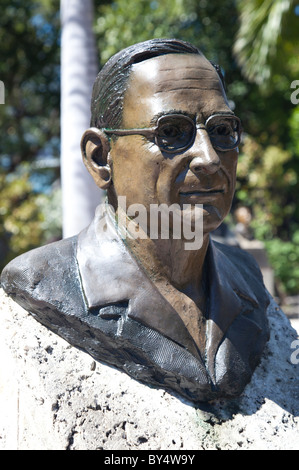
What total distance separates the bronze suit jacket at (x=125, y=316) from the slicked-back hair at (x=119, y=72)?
465mm

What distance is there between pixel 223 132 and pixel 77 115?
10.3 ft

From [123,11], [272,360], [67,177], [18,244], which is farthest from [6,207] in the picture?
[272,360]

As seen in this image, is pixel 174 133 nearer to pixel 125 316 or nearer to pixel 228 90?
pixel 125 316

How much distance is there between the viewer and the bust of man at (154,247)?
2.37 meters

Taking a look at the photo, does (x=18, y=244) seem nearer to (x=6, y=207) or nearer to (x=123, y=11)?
(x=6, y=207)

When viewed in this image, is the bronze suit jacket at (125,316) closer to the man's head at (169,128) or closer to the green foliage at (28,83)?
the man's head at (169,128)

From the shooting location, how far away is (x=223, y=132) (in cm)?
248

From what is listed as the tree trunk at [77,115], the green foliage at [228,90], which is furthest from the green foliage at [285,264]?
the tree trunk at [77,115]

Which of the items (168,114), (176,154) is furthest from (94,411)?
(168,114)

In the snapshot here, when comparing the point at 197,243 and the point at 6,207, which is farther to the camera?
the point at 6,207

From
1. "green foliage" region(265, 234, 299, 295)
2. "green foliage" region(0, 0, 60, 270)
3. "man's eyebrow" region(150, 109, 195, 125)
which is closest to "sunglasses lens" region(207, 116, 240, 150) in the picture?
"man's eyebrow" region(150, 109, 195, 125)

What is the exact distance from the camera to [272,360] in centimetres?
291
